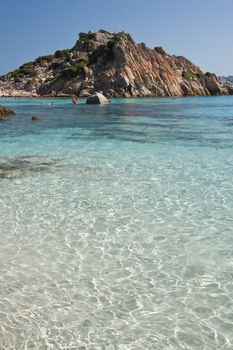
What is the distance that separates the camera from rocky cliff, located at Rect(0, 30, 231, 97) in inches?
3863

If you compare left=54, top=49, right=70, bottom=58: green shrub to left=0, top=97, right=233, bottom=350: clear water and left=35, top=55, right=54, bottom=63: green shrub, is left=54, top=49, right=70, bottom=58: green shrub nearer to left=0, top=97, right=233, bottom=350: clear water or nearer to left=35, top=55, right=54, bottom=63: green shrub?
left=35, top=55, right=54, bottom=63: green shrub

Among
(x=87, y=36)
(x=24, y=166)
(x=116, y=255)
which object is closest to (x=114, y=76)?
(x=87, y=36)

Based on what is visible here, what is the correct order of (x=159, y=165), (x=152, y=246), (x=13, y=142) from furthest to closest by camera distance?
(x=13, y=142), (x=159, y=165), (x=152, y=246)

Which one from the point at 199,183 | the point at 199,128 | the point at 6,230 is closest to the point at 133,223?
the point at 6,230

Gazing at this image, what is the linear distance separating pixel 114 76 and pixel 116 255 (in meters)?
93.2

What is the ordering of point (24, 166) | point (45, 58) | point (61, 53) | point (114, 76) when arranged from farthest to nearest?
point (61, 53) → point (45, 58) → point (114, 76) → point (24, 166)

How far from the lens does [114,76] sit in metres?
97.7

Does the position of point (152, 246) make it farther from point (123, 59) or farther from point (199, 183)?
point (123, 59)

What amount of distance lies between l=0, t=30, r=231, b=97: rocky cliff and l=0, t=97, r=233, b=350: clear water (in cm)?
8228

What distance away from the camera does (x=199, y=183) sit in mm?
13406

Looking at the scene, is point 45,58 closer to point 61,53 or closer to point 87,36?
point 61,53

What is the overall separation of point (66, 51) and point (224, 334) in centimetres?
14577

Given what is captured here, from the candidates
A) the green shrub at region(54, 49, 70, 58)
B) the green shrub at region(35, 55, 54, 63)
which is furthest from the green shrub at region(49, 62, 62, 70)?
the green shrub at region(54, 49, 70, 58)

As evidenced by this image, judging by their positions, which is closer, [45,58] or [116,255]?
[116,255]
